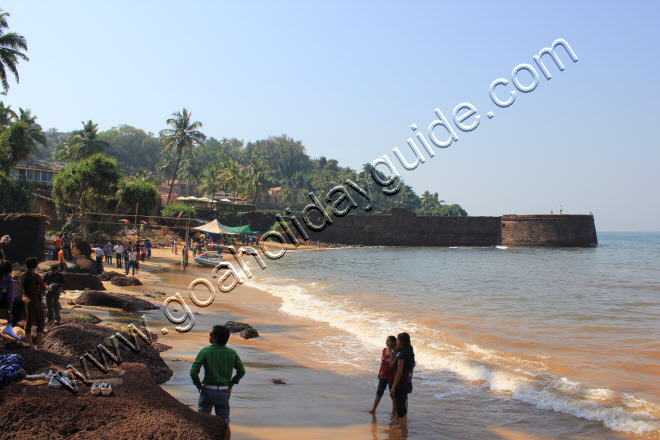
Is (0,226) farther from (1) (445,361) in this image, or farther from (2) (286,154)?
(2) (286,154)

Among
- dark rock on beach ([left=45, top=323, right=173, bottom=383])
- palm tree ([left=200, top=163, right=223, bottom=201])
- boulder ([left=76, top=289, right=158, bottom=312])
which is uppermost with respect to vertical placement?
palm tree ([left=200, top=163, right=223, bottom=201])

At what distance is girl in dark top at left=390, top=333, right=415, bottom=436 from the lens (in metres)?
6.59

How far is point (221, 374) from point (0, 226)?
15.0m

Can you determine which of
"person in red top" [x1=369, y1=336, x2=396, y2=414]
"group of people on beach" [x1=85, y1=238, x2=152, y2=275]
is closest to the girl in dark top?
"person in red top" [x1=369, y1=336, x2=396, y2=414]

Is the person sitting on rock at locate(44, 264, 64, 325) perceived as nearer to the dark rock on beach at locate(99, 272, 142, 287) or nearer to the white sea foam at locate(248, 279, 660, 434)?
the white sea foam at locate(248, 279, 660, 434)

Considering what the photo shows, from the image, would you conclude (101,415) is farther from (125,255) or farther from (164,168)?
(164,168)

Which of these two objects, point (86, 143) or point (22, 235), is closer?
point (22, 235)

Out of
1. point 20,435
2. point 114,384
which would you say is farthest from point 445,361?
point 20,435

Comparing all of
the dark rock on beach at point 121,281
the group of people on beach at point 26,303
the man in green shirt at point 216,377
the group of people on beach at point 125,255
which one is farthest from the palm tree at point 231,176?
the man in green shirt at point 216,377

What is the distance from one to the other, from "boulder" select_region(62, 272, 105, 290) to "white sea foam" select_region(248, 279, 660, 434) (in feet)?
19.2

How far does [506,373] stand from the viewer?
9734mm

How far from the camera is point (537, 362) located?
1060 cm

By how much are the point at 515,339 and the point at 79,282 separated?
11918 mm

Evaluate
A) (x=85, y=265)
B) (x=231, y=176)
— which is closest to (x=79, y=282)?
(x=85, y=265)
